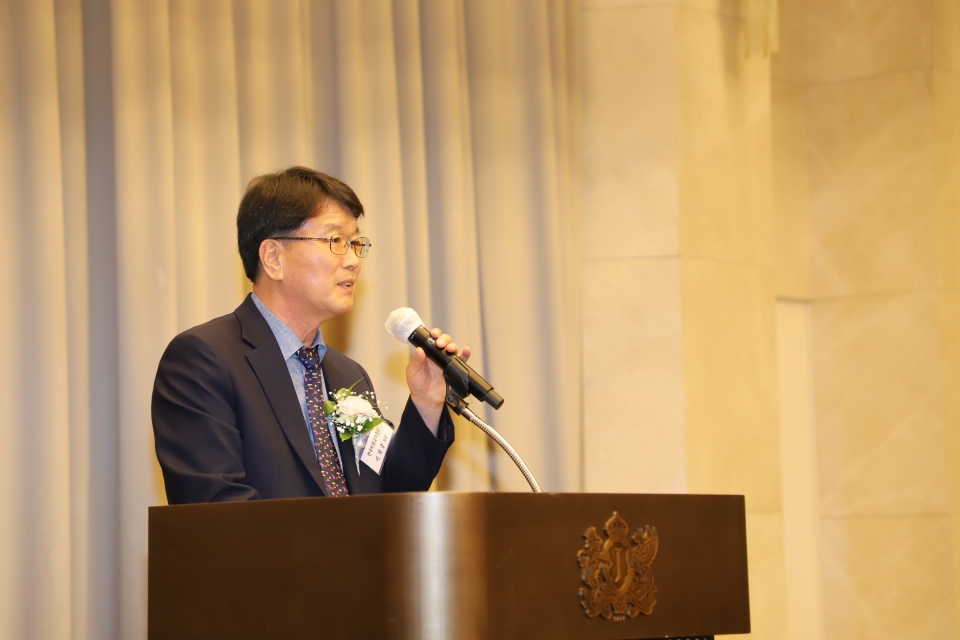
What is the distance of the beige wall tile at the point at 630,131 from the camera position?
4105 mm

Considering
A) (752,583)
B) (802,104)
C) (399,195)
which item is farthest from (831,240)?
(399,195)

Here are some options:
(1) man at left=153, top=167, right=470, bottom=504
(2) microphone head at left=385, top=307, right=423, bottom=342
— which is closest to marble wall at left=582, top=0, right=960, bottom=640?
(1) man at left=153, top=167, right=470, bottom=504

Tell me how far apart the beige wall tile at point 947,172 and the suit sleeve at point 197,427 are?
3735 mm

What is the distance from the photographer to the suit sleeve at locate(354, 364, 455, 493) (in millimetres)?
2547

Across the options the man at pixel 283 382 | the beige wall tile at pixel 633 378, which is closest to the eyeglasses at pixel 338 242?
the man at pixel 283 382

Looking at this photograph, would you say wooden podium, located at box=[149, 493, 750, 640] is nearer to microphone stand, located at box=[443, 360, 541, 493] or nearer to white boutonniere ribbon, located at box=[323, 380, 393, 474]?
microphone stand, located at box=[443, 360, 541, 493]

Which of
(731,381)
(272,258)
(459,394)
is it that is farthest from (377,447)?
(731,381)

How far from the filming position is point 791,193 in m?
5.18

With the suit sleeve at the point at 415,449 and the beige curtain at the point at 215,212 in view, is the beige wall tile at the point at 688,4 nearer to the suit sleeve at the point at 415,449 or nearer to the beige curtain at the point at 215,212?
the beige curtain at the point at 215,212

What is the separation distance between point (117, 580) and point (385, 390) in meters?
1.02

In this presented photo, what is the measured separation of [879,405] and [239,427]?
358 cm

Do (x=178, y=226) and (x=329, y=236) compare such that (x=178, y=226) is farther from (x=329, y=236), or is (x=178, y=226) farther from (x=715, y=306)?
(x=715, y=306)

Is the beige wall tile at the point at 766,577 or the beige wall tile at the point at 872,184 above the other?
the beige wall tile at the point at 872,184

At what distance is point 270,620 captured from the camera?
175 cm
